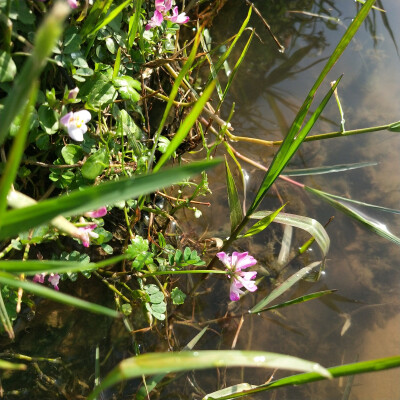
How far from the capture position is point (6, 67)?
3.81 feet

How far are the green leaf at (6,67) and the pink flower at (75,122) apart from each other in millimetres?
158

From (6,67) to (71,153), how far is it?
0.29 meters

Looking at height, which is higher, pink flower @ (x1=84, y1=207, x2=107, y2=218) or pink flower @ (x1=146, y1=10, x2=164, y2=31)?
pink flower @ (x1=146, y1=10, x2=164, y2=31)

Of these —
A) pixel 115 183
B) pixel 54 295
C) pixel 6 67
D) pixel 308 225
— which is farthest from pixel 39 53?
pixel 308 225

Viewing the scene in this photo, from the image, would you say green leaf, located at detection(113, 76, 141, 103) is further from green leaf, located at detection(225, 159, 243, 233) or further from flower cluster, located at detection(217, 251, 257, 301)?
flower cluster, located at detection(217, 251, 257, 301)

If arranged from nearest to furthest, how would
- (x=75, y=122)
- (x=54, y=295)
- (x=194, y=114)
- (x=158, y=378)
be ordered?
(x=54, y=295)
(x=194, y=114)
(x=75, y=122)
(x=158, y=378)

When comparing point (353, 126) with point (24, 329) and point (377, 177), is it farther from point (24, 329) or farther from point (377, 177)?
point (24, 329)

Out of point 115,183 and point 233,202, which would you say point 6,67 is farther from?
point 233,202

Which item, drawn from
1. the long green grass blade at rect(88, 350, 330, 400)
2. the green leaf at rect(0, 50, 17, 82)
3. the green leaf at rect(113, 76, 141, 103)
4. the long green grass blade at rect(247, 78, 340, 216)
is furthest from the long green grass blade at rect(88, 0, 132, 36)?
the long green grass blade at rect(88, 350, 330, 400)

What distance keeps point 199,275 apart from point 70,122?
80 cm

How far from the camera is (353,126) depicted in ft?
7.16

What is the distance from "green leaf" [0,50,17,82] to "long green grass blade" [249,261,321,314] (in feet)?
3.38

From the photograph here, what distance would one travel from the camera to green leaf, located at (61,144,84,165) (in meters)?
1.34

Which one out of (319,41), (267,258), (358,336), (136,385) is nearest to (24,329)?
(136,385)
